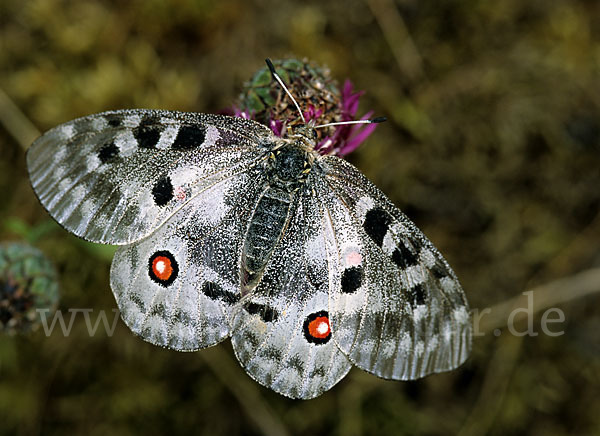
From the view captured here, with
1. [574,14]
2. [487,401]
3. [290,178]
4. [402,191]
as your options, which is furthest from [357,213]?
[574,14]

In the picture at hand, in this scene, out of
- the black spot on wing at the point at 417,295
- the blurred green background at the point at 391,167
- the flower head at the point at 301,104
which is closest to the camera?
the black spot on wing at the point at 417,295

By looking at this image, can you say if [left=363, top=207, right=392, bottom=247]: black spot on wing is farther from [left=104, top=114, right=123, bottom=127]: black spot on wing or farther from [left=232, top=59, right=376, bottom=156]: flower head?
[left=104, top=114, right=123, bottom=127]: black spot on wing

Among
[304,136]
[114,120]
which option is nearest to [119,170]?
[114,120]

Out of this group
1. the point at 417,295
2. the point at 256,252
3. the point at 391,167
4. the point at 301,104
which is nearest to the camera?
the point at 417,295

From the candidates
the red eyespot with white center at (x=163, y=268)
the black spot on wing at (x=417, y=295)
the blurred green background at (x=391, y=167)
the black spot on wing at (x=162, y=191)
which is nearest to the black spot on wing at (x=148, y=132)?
the black spot on wing at (x=162, y=191)

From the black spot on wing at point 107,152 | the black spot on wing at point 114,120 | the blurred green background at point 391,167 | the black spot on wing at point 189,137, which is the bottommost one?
the blurred green background at point 391,167

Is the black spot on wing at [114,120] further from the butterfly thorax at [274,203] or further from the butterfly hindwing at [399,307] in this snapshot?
the butterfly hindwing at [399,307]

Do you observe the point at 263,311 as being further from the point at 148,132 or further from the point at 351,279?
the point at 148,132

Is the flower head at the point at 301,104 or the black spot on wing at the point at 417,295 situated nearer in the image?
the black spot on wing at the point at 417,295

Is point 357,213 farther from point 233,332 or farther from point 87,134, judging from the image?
point 87,134
